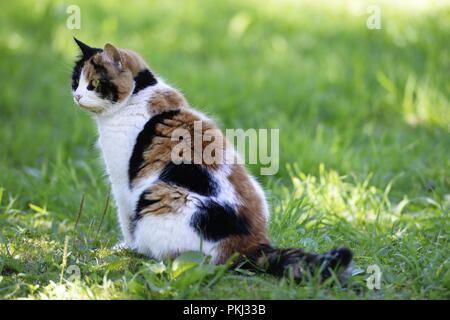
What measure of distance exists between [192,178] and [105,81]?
0.80 m

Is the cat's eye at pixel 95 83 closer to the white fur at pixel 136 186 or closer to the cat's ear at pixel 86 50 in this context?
the white fur at pixel 136 186

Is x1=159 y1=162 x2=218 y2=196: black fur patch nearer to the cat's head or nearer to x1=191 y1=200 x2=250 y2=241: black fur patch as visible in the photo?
x1=191 y1=200 x2=250 y2=241: black fur patch

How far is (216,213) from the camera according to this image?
11.4 feet

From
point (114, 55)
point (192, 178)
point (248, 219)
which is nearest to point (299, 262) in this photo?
point (248, 219)

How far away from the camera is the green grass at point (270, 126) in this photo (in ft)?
11.4

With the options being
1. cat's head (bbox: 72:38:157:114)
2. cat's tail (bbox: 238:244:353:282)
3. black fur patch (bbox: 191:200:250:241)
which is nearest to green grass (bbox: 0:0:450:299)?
cat's tail (bbox: 238:244:353:282)

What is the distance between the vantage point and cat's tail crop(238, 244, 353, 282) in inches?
126

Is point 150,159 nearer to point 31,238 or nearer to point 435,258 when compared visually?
point 31,238

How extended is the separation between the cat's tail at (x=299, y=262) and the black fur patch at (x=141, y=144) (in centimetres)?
78

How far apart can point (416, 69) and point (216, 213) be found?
4602mm

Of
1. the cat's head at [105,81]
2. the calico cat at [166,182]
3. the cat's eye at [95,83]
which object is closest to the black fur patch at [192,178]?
the calico cat at [166,182]

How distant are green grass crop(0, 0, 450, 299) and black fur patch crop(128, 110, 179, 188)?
1.58 feet
